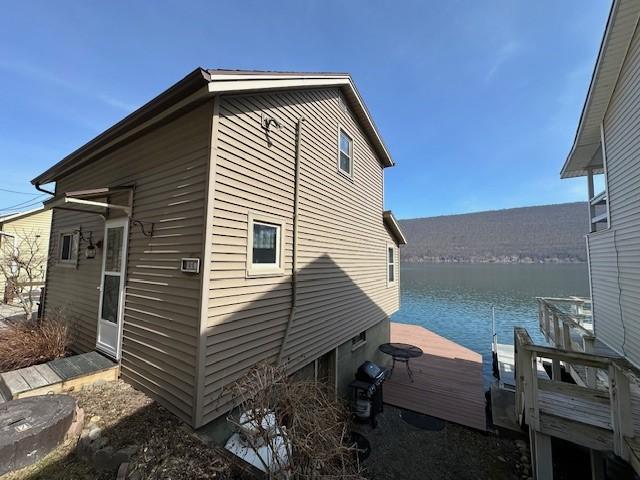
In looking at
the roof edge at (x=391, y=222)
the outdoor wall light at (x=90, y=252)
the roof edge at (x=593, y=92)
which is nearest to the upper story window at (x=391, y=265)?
the roof edge at (x=391, y=222)

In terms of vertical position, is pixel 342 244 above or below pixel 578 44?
below

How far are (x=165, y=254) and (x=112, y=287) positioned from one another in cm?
191

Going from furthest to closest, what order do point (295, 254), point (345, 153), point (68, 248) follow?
point (345, 153)
point (68, 248)
point (295, 254)

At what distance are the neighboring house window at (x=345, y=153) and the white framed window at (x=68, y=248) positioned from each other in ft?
21.6

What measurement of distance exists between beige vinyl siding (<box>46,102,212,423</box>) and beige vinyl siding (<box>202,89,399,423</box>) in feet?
0.87

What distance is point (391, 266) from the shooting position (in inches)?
435

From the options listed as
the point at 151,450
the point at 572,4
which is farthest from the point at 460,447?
the point at 572,4

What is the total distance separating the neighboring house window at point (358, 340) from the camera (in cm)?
812

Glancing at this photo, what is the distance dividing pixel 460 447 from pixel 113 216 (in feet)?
28.4

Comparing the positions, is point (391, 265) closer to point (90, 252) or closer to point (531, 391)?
point (531, 391)

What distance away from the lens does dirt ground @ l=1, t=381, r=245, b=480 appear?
104 inches

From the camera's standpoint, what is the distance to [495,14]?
23.3 feet

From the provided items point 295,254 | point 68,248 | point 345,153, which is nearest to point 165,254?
point 295,254

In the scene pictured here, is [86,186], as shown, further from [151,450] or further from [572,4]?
[572,4]
